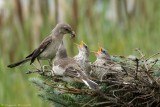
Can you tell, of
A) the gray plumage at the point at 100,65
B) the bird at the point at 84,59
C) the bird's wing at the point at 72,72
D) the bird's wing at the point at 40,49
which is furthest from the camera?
the bird's wing at the point at 40,49

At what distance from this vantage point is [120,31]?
1352cm

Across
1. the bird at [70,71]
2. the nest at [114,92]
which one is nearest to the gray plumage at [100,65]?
the bird at [70,71]

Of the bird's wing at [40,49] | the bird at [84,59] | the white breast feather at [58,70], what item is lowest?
the white breast feather at [58,70]

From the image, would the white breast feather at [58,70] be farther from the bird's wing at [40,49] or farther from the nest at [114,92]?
the bird's wing at [40,49]

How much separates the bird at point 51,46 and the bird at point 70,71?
0.61 meters

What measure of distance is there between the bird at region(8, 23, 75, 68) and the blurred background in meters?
2.63

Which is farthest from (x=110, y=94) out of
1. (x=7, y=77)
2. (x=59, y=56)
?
(x=7, y=77)

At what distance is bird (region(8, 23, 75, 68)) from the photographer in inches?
379

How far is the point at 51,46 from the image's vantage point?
975 cm

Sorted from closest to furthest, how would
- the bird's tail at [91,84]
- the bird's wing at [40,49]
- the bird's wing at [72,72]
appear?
the bird's tail at [91,84], the bird's wing at [72,72], the bird's wing at [40,49]

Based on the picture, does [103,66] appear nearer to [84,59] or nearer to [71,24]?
[84,59]

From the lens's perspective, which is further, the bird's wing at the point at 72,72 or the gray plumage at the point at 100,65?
the gray plumage at the point at 100,65

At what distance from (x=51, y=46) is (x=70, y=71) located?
4.63 ft

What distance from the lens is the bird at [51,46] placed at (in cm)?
962
